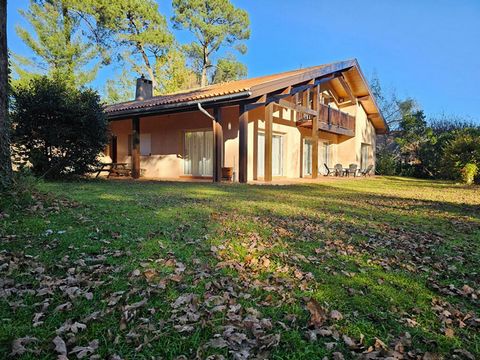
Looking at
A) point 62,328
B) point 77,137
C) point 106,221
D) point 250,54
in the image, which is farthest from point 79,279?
point 250,54

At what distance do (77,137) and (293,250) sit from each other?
9.29m

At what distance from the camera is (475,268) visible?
335 cm

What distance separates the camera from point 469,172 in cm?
1591

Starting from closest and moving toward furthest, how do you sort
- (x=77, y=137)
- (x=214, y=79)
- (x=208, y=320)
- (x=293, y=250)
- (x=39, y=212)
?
(x=208, y=320) → (x=293, y=250) → (x=39, y=212) → (x=77, y=137) → (x=214, y=79)

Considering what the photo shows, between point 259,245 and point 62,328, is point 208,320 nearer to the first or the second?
point 62,328

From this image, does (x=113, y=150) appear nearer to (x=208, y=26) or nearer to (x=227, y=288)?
(x=208, y=26)

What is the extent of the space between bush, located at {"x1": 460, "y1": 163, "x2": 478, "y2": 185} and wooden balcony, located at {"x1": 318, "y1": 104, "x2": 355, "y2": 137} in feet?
21.8

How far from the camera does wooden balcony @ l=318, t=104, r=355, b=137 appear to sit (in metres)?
17.5

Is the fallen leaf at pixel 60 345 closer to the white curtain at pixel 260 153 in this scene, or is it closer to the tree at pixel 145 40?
the white curtain at pixel 260 153

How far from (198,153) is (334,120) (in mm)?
8495

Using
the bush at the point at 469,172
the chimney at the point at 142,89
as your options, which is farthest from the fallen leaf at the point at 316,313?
the chimney at the point at 142,89

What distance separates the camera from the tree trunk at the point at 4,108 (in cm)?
477

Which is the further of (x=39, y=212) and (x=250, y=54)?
(x=250, y=54)

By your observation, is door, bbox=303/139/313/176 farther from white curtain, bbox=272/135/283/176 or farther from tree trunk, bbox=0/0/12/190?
tree trunk, bbox=0/0/12/190
